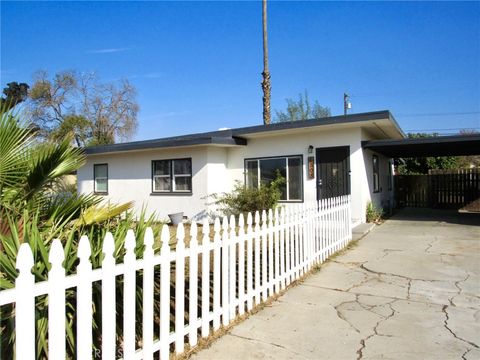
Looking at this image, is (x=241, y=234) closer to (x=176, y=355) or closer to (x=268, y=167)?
(x=176, y=355)

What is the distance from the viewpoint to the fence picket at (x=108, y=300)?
2.61m

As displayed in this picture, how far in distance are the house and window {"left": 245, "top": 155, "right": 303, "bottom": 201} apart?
3cm

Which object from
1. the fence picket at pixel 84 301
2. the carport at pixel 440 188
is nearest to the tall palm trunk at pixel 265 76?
the carport at pixel 440 188

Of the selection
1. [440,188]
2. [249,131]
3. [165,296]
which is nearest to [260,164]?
[249,131]

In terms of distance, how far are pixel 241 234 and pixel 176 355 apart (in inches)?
59.0

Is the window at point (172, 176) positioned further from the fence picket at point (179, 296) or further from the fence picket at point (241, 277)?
the fence picket at point (179, 296)

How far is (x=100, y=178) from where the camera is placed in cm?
1780

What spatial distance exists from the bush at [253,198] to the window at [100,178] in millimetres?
6545

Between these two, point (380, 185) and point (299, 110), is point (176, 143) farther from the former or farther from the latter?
point (299, 110)

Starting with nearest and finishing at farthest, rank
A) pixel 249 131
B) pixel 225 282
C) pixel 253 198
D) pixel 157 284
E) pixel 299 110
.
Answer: pixel 157 284
pixel 225 282
pixel 253 198
pixel 249 131
pixel 299 110

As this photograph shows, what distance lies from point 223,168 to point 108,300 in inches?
476

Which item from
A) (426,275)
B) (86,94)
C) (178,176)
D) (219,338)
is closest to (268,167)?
(178,176)

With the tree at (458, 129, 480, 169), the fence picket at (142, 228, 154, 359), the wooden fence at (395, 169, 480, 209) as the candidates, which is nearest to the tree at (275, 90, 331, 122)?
the tree at (458, 129, 480, 169)

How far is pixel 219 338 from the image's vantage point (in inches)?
142
